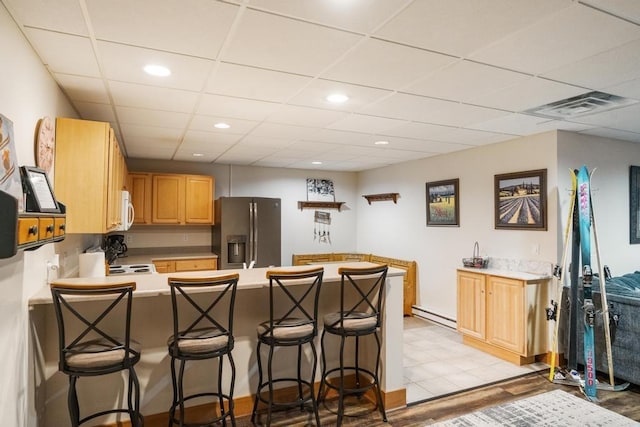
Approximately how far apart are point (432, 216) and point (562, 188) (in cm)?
193

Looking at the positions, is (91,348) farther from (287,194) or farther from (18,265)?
(287,194)

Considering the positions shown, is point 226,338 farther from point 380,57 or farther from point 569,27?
point 569,27

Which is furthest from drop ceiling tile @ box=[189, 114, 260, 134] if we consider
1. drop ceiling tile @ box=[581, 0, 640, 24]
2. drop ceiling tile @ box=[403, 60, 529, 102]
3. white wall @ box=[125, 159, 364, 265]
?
drop ceiling tile @ box=[581, 0, 640, 24]

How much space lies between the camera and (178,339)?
2291 millimetres

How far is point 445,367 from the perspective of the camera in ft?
12.8

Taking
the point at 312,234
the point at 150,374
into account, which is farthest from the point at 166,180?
the point at 150,374

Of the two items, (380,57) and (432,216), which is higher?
(380,57)

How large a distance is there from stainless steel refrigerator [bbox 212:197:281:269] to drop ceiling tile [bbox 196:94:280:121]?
2.54m

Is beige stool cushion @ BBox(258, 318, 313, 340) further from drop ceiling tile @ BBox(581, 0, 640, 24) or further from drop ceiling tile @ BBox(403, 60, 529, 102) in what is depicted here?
drop ceiling tile @ BBox(581, 0, 640, 24)

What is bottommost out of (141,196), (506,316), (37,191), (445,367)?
(445,367)

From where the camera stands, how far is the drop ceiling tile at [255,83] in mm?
2439

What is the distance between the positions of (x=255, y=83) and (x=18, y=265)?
1754 mm

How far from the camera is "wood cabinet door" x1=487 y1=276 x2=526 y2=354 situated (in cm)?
391

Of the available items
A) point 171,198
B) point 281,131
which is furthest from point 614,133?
point 171,198
